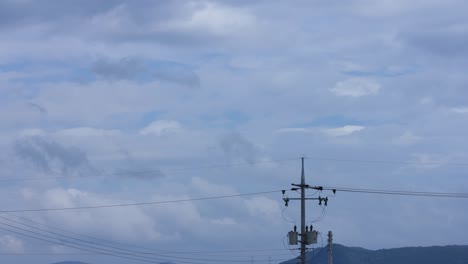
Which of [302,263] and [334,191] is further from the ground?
[334,191]

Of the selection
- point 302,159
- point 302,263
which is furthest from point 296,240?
point 302,159

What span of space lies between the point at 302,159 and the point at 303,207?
6.63 m

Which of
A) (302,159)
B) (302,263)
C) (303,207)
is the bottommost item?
(302,263)

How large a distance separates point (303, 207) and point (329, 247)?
224 inches

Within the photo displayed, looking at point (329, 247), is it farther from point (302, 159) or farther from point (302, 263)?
point (302, 159)

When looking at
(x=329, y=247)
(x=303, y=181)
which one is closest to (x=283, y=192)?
(x=303, y=181)

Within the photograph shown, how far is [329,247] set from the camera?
98812mm

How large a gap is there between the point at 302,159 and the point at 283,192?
15.6ft

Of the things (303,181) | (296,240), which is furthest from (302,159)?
(296,240)

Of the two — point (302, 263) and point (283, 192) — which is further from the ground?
point (283, 192)

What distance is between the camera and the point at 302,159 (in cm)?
10381

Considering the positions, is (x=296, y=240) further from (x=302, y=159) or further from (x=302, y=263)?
(x=302, y=159)

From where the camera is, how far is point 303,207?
10038 centimetres

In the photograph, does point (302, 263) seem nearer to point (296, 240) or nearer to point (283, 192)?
point (296, 240)
